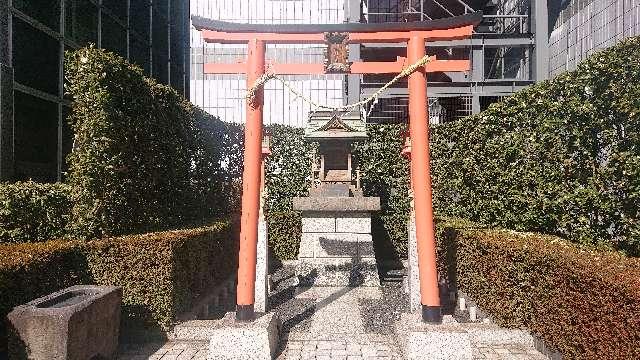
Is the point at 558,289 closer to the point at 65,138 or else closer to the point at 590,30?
the point at 65,138

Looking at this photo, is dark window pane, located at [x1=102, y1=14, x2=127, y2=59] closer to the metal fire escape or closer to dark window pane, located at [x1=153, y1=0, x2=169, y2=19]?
dark window pane, located at [x1=153, y1=0, x2=169, y2=19]

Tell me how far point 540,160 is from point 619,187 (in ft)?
5.78

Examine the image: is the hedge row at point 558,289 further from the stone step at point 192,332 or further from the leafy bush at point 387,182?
the leafy bush at point 387,182

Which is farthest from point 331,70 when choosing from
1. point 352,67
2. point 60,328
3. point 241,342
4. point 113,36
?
point 113,36

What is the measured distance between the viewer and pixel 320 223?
9.48m

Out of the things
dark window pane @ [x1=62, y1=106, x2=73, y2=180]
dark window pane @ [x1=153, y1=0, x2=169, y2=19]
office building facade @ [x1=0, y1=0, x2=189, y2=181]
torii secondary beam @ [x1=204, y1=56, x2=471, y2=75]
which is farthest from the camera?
dark window pane @ [x1=153, y1=0, x2=169, y2=19]

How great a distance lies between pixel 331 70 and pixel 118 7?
1025cm

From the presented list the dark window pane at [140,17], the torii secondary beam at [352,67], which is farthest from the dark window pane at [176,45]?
the torii secondary beam at [352,67]

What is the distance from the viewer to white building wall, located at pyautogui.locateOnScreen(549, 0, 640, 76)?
10.7m

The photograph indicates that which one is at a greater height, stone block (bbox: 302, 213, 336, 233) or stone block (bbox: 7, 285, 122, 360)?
stone block (bbox: 302, 213, 336, 233)

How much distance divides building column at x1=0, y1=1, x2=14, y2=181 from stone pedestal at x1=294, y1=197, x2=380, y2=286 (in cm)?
560

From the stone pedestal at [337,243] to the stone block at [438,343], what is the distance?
→ 13.6 feet

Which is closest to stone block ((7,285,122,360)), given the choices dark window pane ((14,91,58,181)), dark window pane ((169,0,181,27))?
dark window pane ((14,91,58,181))

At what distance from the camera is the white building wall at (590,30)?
10.7 m
